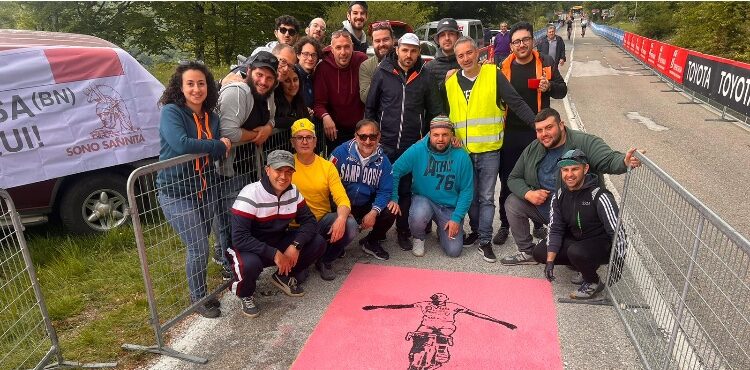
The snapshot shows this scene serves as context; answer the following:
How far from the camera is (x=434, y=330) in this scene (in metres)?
3.63

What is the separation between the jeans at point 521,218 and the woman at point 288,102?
213 centimetres

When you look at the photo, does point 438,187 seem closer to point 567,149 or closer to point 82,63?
point 567,149

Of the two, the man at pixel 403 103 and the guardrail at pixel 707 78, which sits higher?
the man at pixel 403 103

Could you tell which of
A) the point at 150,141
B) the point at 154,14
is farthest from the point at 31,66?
the point at 154,14

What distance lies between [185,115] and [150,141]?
1.90 metres

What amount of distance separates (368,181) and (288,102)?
3.39 feet

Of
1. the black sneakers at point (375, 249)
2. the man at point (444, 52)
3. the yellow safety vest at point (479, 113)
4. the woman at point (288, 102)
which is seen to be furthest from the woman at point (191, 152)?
the man at point (444, 52)

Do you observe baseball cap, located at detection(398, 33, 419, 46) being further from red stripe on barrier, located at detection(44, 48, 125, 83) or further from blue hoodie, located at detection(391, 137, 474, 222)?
red stripe on barrier, located at detection(44, 48, 125, 83)

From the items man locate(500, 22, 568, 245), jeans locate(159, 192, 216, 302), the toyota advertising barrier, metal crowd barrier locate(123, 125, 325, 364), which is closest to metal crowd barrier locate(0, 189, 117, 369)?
metal crowd barrier locate(123, 125, 325, 364)

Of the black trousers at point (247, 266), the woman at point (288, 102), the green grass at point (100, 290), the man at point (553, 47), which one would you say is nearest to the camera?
the green grass at point (100, 290)

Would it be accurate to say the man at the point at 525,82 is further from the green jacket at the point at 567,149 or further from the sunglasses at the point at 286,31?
the sunglasses at the point at 286,31

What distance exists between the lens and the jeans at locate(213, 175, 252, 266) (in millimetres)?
4074

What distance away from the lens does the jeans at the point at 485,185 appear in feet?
16.1

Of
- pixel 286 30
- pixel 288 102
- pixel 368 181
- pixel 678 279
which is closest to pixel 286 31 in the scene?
pixel 286 30
